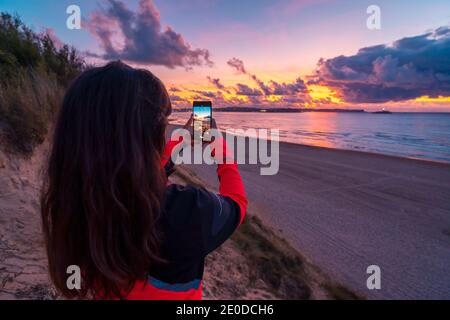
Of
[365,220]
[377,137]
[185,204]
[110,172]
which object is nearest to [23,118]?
[110,172]

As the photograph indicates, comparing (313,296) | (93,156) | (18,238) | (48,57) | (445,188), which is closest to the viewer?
(93,156)

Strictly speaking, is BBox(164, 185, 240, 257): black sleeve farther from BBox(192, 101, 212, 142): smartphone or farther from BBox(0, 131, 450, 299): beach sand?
BBox(0, 131, 450, 299): beach sand

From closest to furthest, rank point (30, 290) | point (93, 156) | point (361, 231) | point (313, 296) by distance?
point (93, 156)
point (30, 290)
point (313, 296)
point (361, 231)

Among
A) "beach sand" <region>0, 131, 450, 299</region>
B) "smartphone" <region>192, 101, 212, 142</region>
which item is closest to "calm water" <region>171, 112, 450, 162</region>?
"smartphone" <region>192, 101, 212, 142</region>

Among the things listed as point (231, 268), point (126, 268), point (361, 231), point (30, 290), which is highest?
point (126, 268)

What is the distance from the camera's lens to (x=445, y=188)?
12.3 metres

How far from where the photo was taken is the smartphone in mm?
1691

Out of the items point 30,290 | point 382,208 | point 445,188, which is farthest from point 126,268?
point 445,188

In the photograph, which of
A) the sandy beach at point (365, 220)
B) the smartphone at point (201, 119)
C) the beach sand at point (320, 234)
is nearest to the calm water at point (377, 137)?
the smartphone at point (201, 119)

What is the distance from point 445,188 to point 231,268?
1165 centimetres

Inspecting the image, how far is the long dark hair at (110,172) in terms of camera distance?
1.08m

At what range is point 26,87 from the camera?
20.9 feet

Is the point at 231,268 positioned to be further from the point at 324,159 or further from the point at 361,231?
the point at 324,159

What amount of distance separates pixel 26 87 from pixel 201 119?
6.03m
